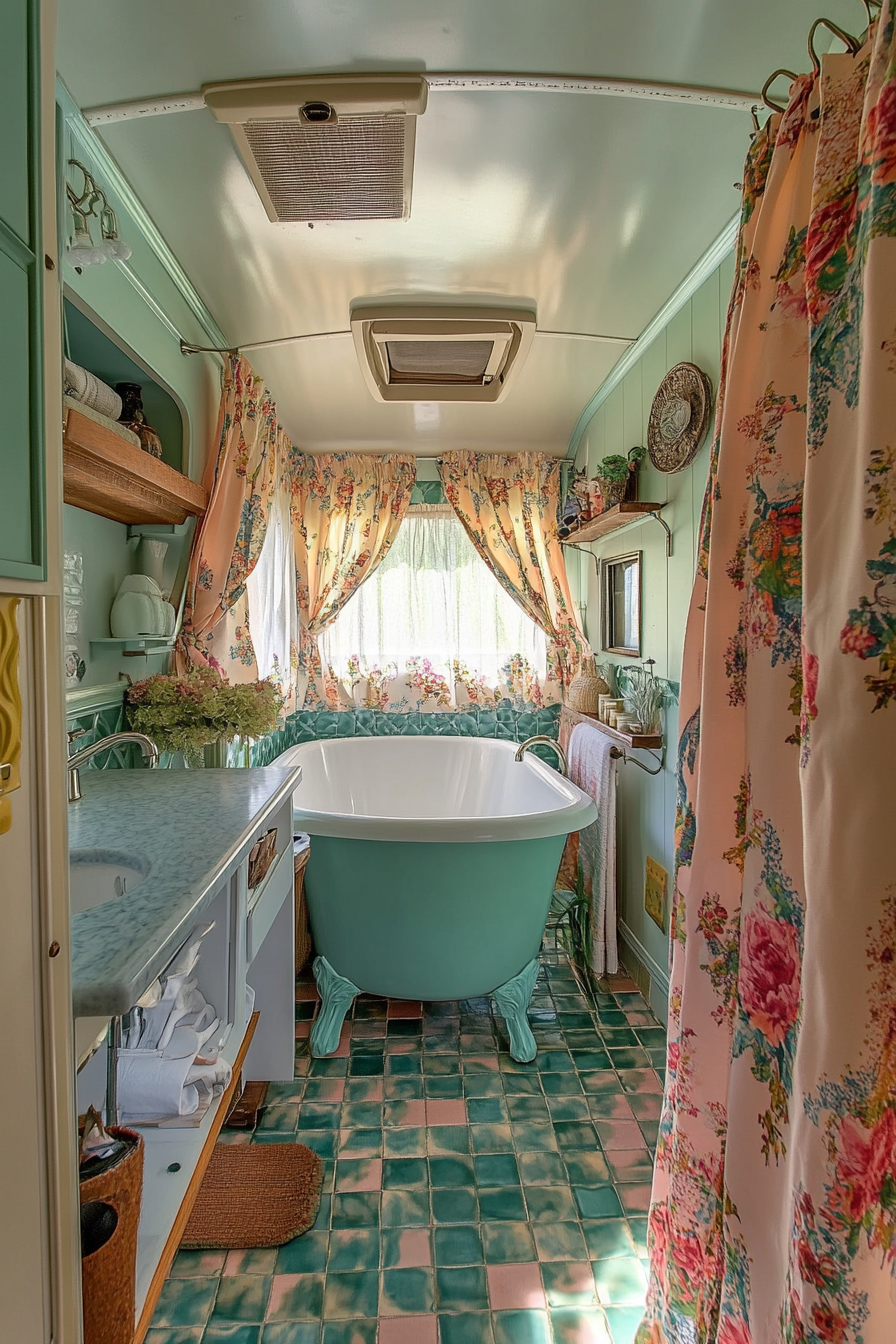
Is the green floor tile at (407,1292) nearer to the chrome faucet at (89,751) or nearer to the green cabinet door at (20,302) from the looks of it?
the chrome faucet at (89,751)

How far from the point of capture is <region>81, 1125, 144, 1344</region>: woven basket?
75 centimetres

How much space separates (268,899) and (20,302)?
124 centimetres

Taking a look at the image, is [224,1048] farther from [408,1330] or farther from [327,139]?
[327,139]

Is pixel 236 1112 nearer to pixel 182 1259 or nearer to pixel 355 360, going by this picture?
pixel 182 1259

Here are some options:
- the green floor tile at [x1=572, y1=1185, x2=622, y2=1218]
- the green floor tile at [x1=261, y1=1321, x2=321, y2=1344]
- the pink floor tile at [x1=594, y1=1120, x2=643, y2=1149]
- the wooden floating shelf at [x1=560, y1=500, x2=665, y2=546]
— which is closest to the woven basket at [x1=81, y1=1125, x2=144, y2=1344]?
the green floor tile at [x1=261, y1=1321, x2=321, y2=1344]

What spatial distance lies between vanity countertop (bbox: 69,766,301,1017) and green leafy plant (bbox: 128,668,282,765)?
0.12 metres

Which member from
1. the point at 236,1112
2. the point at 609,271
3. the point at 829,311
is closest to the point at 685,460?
the point at 609,271

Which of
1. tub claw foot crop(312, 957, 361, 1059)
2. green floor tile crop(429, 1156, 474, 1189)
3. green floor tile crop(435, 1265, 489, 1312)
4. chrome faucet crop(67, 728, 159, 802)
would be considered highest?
chrome faucet crop(67, 728, 159, 802)

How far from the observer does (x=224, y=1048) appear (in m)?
1.21

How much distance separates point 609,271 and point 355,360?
106 centimetres

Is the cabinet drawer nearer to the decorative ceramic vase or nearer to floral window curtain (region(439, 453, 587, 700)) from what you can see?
the decorative ceramic vase

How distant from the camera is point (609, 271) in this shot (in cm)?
199

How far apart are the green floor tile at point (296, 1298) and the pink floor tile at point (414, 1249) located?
0.58ft

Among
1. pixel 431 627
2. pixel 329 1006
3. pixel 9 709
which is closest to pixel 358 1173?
pixel 329 1006
